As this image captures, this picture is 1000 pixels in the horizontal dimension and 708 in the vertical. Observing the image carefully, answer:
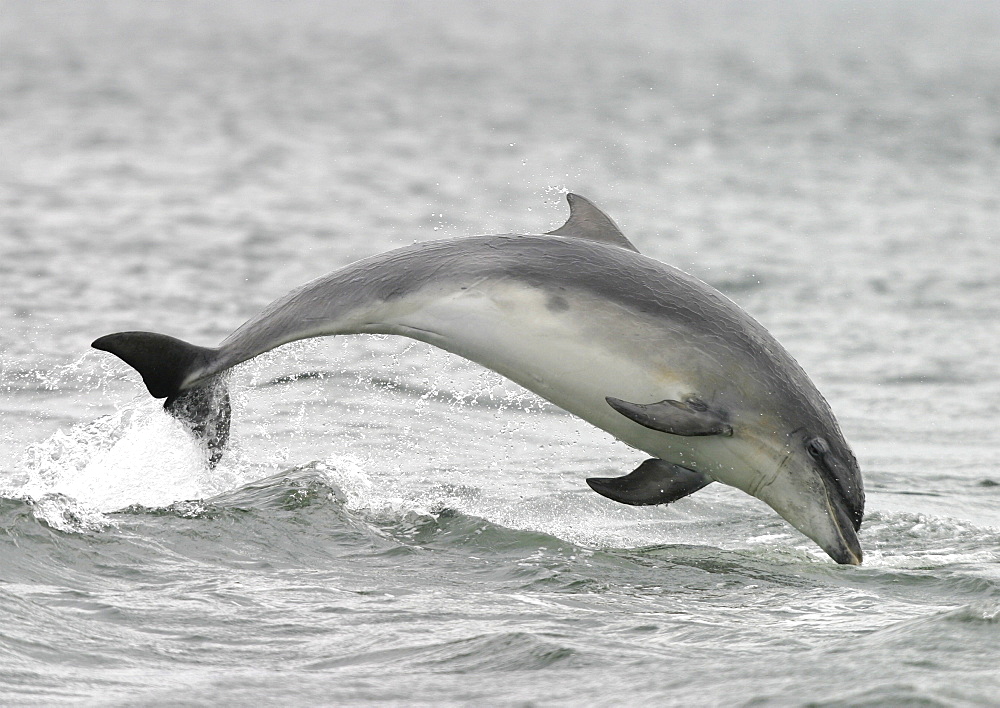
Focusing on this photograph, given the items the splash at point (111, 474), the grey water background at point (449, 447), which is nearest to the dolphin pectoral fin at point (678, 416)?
the grey water background at point (449, 447)

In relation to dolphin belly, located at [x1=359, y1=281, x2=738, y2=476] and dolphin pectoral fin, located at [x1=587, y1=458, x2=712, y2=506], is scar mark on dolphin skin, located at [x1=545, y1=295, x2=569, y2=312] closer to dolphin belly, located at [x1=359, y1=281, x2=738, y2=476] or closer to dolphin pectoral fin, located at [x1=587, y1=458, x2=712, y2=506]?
dolphin belly, located at [x1=359, y1=281, x2=738, y2=476]

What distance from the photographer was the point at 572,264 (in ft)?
28.9

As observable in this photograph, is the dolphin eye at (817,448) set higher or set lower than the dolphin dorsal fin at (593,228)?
lower

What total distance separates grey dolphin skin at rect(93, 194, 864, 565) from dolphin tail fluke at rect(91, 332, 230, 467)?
0.01 m

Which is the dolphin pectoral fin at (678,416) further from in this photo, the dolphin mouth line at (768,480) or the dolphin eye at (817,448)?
the dolphin eye at (817,448)

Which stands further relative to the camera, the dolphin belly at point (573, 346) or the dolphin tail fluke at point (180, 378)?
the dolphin tail fluke at point (180, 378)

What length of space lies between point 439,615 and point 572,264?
7.73 feet

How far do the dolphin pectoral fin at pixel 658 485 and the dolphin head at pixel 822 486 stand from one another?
40 centimetres

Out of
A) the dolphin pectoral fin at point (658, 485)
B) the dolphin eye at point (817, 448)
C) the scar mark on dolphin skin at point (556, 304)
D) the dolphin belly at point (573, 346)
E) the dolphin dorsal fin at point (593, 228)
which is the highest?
the dolphin dorsal fin at point (593, 228)

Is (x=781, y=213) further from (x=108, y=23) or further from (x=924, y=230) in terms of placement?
(x=108, y=23)

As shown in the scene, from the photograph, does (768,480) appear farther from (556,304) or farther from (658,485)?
(556,304)

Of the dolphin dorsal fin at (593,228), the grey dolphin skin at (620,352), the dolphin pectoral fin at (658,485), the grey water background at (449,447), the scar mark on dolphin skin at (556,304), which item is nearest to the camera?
the grey water background at (449,447)

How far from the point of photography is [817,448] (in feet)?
27.7

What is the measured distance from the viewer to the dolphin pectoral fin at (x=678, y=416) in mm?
8055
